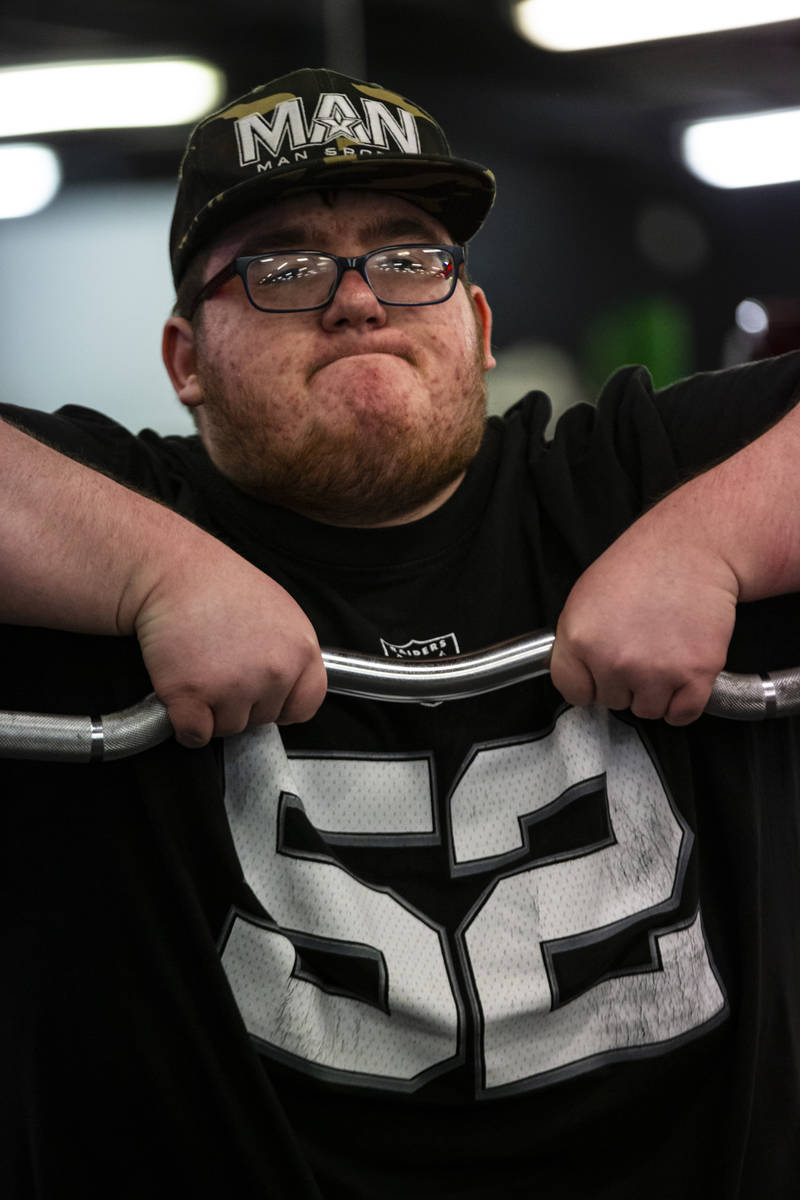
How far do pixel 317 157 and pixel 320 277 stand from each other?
4.3 inches

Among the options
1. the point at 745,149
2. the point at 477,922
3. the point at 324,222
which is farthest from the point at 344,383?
the point at 745,149

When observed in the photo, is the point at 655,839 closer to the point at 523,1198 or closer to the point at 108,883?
the point at 523,1198

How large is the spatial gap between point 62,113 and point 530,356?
4.56 ft

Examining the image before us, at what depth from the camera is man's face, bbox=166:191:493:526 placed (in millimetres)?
986

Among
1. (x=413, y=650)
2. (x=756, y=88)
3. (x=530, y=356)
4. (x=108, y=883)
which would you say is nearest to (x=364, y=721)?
(x=413, y=650)

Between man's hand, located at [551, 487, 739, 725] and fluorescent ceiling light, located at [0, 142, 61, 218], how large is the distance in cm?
273

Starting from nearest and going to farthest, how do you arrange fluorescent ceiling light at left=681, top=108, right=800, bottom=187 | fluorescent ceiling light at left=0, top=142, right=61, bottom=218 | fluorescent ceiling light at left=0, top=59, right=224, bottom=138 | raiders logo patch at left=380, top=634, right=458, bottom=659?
1. raiders logo patch at left=380, top=634, right=458, bottom=659
2. fluorescent ceiling light at left=0, top=59, right=224, bottom=138
3. fluorescent ceiling light at left=0, top=142, right=61, bottom=218
4. fluorescent ceiling light at left=681, top=108, right=800, bottom=187

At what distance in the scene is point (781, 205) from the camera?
340cm

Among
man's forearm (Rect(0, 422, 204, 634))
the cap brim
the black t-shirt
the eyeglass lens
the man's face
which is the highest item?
the cap brim

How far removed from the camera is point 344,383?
98 cm

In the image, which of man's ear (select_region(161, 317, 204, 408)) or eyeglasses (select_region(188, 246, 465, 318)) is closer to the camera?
eyeglasses (select_region(188, 246, 465, 318))

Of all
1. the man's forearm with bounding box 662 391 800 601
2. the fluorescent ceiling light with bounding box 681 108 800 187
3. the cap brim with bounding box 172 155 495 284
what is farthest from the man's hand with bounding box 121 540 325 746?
the fluorescent ceiling light with bounding box 681 108 800 187

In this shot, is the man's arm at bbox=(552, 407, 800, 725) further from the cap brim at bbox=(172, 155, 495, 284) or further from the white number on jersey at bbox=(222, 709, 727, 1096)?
the cap brim at bbox=(172, 155, 495, 284)

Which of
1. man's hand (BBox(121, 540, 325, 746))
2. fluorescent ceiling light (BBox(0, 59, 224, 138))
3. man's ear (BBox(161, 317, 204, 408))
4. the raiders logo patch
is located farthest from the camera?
fluorescent ceiling light (BBox(0, 59, 224, 138))
